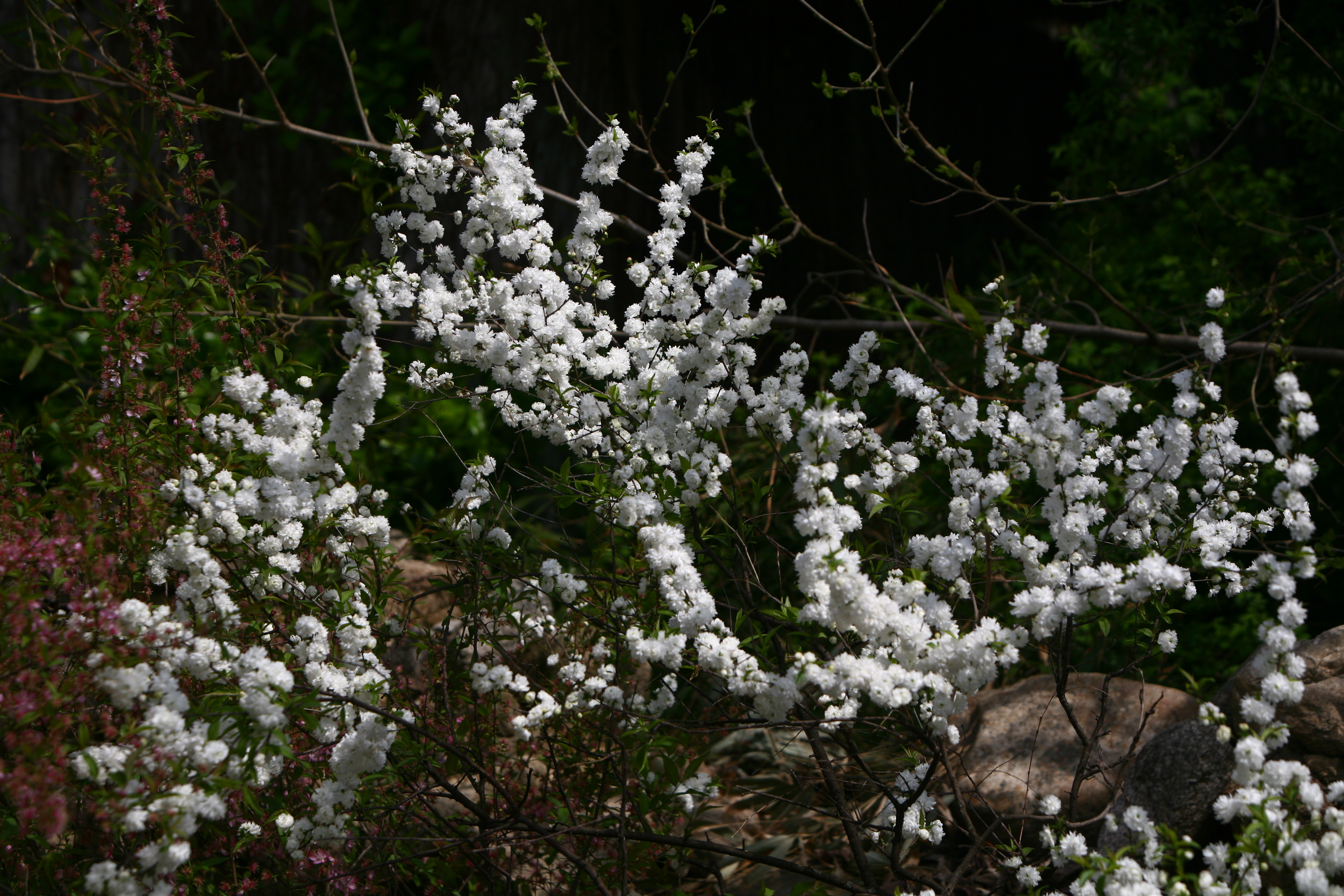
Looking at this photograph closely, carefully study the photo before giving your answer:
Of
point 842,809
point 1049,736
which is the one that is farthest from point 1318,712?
point 842,809

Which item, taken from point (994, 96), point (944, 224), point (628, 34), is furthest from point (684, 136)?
point (994, 96)

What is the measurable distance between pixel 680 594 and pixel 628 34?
3992 millimetres

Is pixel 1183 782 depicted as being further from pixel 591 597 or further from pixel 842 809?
pixel 591 597

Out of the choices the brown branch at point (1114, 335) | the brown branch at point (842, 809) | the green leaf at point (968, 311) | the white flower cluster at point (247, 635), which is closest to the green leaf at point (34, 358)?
the white flower cluster at point (247, 635)

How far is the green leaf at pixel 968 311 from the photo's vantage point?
3.04 metres

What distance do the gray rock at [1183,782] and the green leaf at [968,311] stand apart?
52.6 inches

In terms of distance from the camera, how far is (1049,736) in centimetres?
333

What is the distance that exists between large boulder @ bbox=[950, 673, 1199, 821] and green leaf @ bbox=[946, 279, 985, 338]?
1.20m

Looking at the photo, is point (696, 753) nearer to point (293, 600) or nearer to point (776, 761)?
point (776, 761)

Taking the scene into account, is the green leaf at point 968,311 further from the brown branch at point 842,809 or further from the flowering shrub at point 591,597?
the brown branch at point 842,809

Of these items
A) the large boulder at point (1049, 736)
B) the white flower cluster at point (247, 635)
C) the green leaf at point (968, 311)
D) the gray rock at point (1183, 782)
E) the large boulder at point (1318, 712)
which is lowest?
the large boulder at point (1049, 736)

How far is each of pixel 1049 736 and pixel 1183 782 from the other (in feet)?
2.13

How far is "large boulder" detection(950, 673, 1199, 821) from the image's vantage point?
121 inches

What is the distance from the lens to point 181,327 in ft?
9.43
